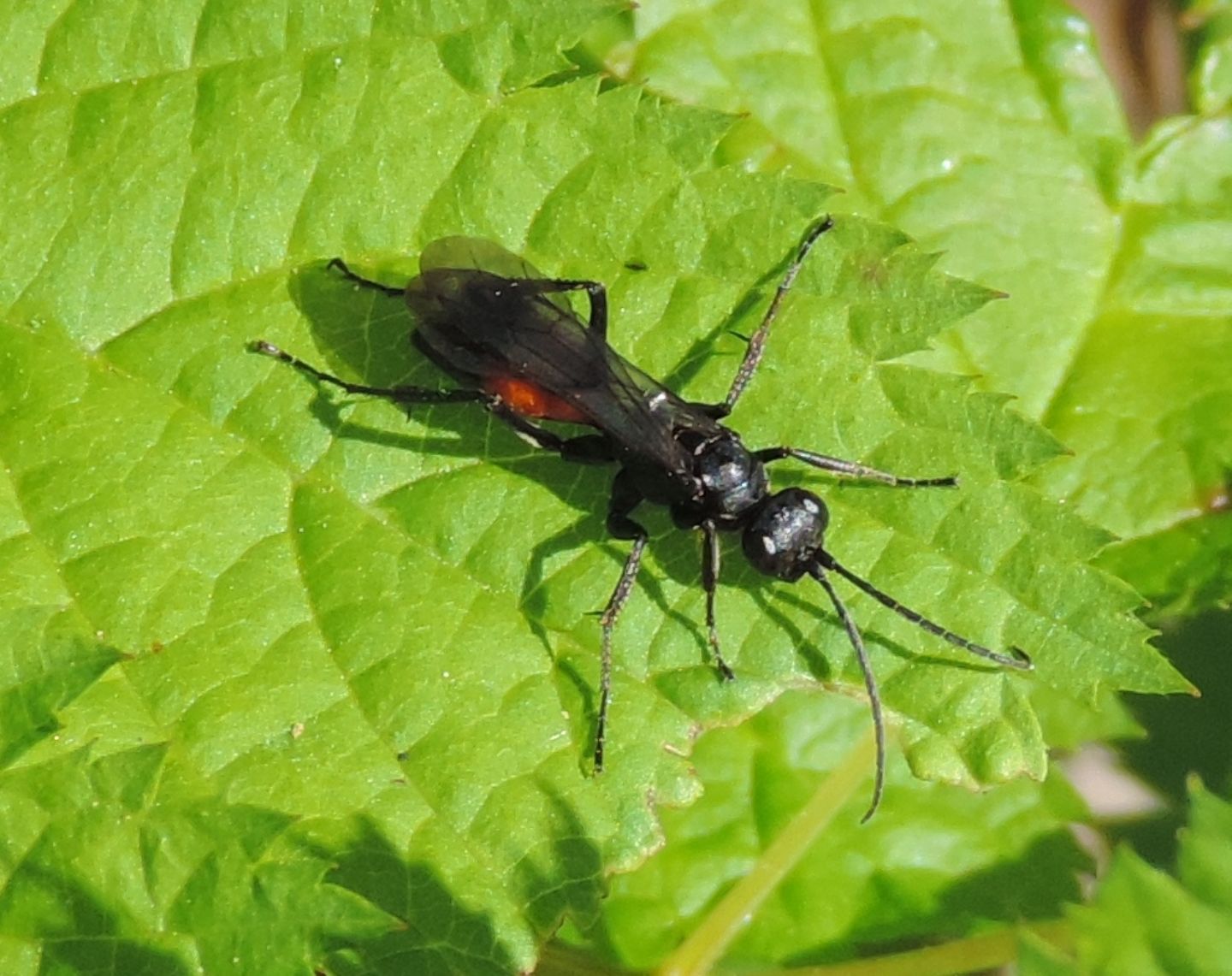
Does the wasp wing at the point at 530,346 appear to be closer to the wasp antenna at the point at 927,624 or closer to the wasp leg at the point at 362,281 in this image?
the wasp leg at the point at 362,281

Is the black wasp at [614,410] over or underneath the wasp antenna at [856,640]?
over

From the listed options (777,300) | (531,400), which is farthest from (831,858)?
(777,300)

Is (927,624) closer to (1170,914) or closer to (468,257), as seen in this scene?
(1170,914)

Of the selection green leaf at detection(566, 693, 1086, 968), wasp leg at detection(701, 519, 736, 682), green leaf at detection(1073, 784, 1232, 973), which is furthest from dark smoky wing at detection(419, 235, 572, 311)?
green leaf at detection(1073, 784, 1232, 973)

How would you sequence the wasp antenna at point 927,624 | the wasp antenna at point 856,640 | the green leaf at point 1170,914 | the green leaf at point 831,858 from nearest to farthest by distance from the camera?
the green leaf at point 1170,914
the wasp antenna at point 927,624
the wasp antenna at point 856,640
the green leaf at point 831,858

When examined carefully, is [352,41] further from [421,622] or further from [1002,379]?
[1002,379]

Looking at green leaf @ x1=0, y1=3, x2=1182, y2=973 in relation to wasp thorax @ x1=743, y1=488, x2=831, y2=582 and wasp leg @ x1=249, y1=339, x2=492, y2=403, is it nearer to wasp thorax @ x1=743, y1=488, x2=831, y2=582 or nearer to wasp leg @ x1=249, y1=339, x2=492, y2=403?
wasp leg @ x1=249, y1=339, x2=492, y2=403

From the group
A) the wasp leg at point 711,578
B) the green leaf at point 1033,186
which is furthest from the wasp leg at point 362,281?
the green leaf at point 1033,186

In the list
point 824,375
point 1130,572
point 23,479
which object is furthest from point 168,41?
point 1130,572
